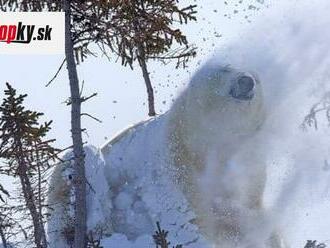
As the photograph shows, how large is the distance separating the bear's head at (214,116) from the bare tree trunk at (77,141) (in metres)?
9.30

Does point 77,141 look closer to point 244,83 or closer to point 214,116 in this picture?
point 244,83

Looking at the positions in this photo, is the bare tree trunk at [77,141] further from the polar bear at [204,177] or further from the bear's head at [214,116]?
the bear's head at [214,116]

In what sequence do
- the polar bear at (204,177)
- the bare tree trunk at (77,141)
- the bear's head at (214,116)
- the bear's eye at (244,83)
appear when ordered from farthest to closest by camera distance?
the polar bear at (204,177) → the bear's head at (214,116) → the bear's eye at (244,83) → the bare tree trunk at (77,141)

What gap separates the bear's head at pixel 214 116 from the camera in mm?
19750

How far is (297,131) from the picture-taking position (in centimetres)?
2147

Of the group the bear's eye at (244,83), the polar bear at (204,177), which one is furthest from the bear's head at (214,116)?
the bear's eye at (244,83)

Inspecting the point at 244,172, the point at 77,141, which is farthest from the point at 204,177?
the point at 77,141

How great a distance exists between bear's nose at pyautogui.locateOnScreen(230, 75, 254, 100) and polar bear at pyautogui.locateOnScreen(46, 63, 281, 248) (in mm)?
196

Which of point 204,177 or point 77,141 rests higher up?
point 204,177

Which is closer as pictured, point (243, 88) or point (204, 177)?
point (243, 88)

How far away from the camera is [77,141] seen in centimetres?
1077

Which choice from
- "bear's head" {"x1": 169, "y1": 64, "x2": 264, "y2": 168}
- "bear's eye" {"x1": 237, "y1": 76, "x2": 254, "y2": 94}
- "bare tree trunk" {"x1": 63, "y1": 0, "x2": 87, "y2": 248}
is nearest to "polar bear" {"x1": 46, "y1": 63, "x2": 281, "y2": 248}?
"bear's head" {"x1": 169, "y1": 64, "x2": 264, "y2": 168}

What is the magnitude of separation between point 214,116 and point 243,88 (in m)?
1.37

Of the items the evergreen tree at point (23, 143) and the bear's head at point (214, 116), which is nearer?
the evergreen tree at point (23, 143)
